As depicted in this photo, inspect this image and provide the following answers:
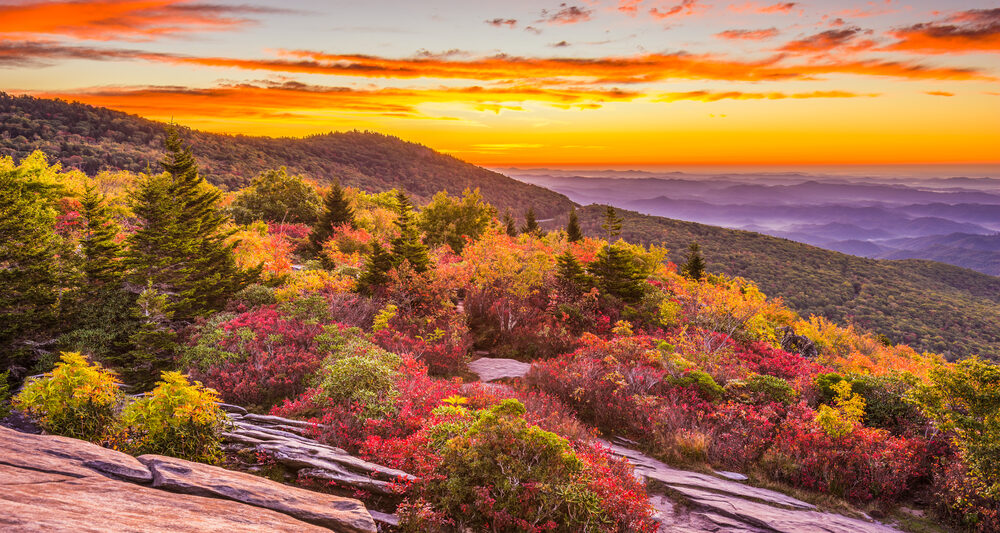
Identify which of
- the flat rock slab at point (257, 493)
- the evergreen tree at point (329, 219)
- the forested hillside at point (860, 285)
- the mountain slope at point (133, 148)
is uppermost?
the mountain slope at point (133, 148)

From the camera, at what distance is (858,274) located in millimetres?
121562

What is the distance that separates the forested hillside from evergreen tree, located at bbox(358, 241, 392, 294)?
93306 millimetres

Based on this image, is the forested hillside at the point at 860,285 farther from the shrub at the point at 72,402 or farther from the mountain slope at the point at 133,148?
the shrub at the point at 72,402

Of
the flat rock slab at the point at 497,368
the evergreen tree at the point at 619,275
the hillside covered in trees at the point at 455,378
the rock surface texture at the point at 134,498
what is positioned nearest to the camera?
the rock surface texture at the point at 134,498

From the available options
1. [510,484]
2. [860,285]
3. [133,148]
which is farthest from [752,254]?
[133,148]

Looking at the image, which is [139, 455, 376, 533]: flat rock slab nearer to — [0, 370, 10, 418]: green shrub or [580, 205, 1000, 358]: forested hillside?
[0, 370, 10, 418]: green shrub

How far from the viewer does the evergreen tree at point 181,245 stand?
58.5 feet

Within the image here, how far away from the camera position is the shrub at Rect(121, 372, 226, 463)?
7.55 m

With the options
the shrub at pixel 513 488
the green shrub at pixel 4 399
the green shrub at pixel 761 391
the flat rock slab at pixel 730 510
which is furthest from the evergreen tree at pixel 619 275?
the green shrub at pixel 4 399

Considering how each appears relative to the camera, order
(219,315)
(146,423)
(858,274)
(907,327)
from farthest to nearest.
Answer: (858,274), (907,327), (219,315), (146,423)

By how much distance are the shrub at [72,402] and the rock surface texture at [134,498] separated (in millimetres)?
1721

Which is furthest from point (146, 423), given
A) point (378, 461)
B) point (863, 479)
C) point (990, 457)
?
point (990, 457)

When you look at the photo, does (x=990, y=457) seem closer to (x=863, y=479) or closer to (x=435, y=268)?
(x=863, y=479)

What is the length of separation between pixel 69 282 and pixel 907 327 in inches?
4881
